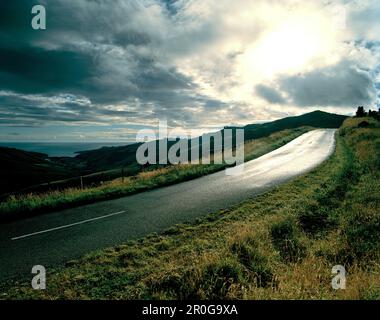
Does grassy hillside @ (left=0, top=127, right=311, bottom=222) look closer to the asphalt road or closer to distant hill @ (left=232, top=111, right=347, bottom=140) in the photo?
the asphalt road

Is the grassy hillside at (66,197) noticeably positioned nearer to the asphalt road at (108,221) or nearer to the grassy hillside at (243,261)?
the asphalt road at (108,221)

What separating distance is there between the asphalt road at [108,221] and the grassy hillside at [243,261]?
0.77 metres

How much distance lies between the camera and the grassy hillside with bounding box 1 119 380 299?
4.79 metres

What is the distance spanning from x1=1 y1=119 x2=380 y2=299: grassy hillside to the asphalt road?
772mm

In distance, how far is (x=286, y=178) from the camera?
1591 cm

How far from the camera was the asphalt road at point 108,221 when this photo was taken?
671cm

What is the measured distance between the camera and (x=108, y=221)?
934cm

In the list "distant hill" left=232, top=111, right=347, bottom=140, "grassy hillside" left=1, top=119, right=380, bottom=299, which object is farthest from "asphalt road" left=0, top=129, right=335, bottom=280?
"distant hill" left=232, top=111, right=347, bottom=140

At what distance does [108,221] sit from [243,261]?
18.5 ft
